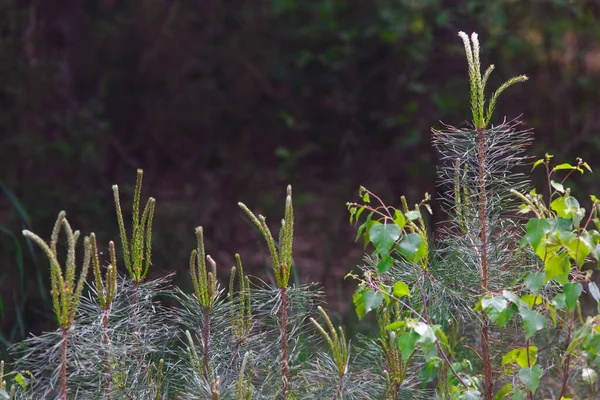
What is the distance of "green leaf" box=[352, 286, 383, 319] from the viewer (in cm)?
158

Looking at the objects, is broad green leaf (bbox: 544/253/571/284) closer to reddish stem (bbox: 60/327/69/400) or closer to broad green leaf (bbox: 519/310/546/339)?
broad green leaf (bbox: 519/310/546/339)

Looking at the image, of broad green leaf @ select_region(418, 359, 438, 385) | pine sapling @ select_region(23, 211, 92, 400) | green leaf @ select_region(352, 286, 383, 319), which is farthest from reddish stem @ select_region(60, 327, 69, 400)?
broad green leaf @ select_region(418, 359, 438, 385)

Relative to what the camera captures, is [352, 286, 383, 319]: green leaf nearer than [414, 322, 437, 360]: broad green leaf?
No

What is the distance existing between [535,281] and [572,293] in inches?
2.8

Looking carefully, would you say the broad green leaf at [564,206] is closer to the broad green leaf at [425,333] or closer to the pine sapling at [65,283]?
the broad green leaf at [425,333]

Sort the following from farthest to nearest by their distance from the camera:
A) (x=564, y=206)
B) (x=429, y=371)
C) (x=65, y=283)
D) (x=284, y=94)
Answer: (x=284, y=94), (x=429, y=371), (x=564, y=206), (x=65, y=283)

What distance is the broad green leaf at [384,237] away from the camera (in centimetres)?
152

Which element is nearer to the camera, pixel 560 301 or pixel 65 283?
pixel 65 283

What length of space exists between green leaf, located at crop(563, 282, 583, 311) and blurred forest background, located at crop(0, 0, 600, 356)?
2956 mm

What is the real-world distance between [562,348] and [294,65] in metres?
2.96

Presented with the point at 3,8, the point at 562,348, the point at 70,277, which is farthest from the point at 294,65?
the point at 70,277

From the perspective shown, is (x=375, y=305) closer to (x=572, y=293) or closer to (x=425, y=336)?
(x=425, y=336)

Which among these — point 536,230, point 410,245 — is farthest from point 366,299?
point 536,230

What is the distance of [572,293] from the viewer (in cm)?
146
